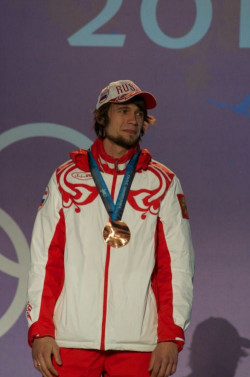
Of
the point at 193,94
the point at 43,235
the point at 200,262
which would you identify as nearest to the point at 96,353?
the point at 43,235

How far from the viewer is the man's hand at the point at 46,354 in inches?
83.8

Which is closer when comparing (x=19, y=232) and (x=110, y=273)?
(x=110, y=273)

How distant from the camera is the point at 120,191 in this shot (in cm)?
226

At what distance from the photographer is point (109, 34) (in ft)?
10.5

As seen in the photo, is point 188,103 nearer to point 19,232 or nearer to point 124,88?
point 124,88

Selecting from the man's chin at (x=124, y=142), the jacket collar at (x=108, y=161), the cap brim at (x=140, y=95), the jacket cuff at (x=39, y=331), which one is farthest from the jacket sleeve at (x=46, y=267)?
the cap brim at (x=140, y=95)

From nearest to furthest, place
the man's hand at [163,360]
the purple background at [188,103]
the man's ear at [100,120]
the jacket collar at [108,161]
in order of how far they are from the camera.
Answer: the man's hand at [163,360] < the jacket collar at [108,161] < the man's ear at [100,120] < the purple background at [188,103]

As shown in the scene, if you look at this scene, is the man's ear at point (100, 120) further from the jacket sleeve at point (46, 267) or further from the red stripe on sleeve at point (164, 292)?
the red stripe on sleeve at point (164, 292)

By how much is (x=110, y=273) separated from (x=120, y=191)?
26 cm

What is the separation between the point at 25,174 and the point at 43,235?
104cm

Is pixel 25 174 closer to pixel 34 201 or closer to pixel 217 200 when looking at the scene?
pixel 34 201

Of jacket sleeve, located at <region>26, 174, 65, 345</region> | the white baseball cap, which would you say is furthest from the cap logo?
jacket sleeve, located at <region>26, 174, 65, 345</region>

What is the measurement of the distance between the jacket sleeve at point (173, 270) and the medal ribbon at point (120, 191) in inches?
5.1

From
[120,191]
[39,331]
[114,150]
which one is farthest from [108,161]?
[39,331]
